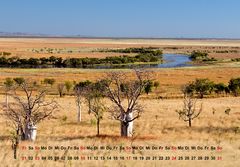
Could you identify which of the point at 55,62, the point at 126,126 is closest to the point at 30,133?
the point at 126,126

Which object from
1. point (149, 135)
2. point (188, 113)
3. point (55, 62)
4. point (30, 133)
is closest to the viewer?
point (30, 133)

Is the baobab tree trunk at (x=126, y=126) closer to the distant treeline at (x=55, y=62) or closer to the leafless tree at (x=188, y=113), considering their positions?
the leafless tree at (x=188, y=113)

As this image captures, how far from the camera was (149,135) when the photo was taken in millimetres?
25141

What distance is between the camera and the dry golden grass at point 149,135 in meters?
18.4

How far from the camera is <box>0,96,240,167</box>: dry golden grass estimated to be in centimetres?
1838

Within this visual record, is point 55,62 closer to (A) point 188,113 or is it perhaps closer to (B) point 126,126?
(A) point 188,113

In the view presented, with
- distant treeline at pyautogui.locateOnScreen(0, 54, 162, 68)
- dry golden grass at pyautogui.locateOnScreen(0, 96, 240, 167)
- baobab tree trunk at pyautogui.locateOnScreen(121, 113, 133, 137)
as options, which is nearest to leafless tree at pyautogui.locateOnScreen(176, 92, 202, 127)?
dry golden grass at pyautogui.locateOnScreen(0, 96, 240, 167)

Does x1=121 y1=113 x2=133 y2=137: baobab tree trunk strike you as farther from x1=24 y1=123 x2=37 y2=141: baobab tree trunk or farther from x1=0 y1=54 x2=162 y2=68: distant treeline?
x1=0 y1=54 x2=162 y2=68: distant treeline

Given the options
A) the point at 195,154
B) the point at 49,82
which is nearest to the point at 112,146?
the point at 195,154

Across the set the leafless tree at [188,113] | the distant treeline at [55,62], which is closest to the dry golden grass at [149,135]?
the leafless tree at [188,113]

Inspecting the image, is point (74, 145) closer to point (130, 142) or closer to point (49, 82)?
point (130, 142)

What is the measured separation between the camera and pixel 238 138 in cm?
2375

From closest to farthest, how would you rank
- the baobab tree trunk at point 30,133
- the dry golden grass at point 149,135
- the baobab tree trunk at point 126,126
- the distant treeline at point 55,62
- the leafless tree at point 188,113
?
the dry golden grass at point 149,135 → the baobab tree trunk at point 30,133 → the baobab tree trunk at point 126,126 → the leafless tree at point 188,113 → the distant treeline at point 55,62

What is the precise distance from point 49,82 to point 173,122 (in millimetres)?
30118
